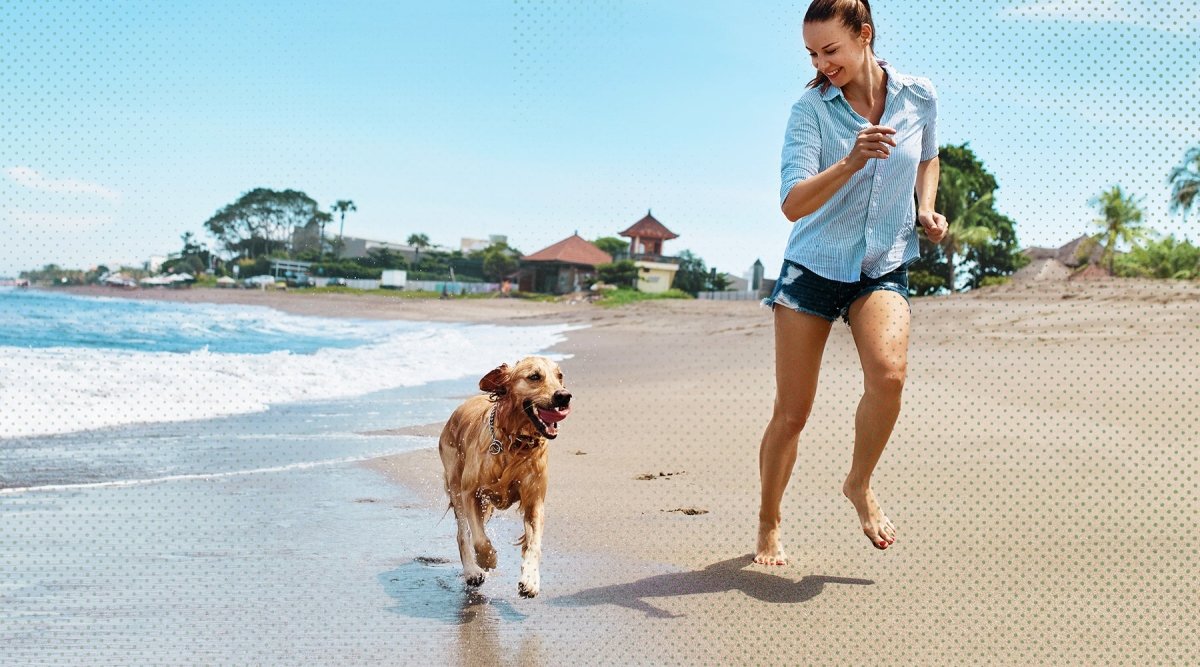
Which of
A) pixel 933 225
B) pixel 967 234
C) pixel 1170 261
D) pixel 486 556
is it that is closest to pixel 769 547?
pixel 486 556

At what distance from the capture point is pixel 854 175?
3.92 meters

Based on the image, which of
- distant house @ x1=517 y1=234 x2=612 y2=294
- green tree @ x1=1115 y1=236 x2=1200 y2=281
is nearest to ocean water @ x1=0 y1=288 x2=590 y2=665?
green tree @ x1=1115 y1=236 x2=1200 y2=281

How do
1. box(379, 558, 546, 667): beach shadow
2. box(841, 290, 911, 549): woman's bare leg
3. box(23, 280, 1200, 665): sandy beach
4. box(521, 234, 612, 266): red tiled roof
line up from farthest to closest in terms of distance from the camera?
box(521, 234, 612, 266): red tiled roof → box(841, 290, 911, 549): woman's bare leg → box(23, 280, 1200, 665): sandy beach → box(379, 558, 546, 667): beach shadow

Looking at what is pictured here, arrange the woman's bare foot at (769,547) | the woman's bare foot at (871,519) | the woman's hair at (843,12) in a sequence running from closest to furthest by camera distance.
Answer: the woman's hair at (843,12) → the woman's bare foot at (871,519) → the woman's bare foot at (769,547)

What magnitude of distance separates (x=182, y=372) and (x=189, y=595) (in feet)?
27.2

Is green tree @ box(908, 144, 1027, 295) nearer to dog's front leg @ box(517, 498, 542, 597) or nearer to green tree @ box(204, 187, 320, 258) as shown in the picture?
green tree @ box(204, 187, 320, 258)

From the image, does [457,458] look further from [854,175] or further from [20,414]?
[20,414]

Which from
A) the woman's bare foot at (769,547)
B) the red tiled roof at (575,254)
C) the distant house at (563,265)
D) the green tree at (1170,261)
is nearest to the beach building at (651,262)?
the distant house at (563,265)

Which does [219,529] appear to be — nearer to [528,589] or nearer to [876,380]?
[528,589]

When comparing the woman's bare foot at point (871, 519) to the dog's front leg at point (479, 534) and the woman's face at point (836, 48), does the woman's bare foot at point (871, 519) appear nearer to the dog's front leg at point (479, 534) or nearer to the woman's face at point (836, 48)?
the dog's front leg at point (479, 534)

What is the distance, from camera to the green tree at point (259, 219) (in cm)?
1262

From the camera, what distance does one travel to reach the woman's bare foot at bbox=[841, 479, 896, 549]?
408 centimetres

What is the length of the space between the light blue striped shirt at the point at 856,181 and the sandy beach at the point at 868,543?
4.51ft

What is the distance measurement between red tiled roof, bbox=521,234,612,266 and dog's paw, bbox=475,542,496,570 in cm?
2146
